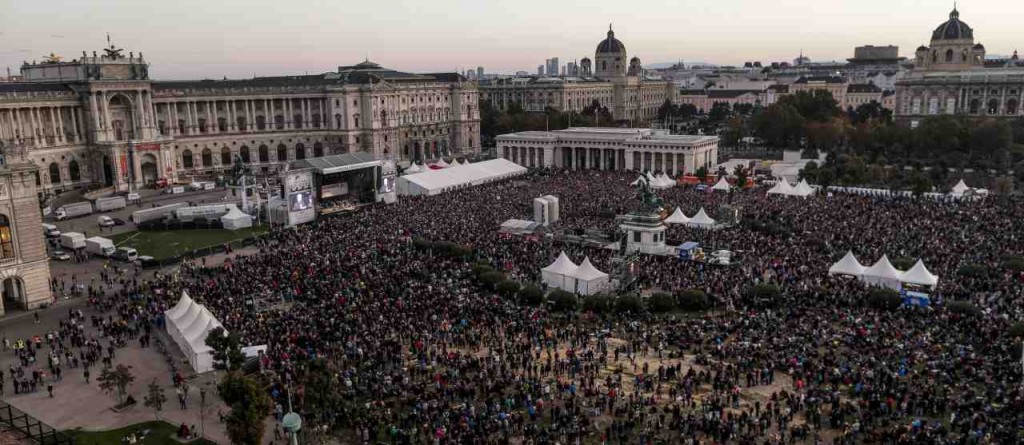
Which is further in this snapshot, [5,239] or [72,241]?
[72,241]

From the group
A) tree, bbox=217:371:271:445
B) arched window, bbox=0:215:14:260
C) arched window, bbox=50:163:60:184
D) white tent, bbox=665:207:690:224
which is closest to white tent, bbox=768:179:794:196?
white tent, bbox=665:207:690:224

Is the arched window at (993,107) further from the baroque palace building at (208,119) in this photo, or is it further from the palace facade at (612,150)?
the baroque palace building at (208,119)

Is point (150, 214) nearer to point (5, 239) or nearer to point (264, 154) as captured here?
point (5, 239)

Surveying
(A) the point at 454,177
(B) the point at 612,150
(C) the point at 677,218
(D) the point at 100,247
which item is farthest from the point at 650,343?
(B) the point at 612,150

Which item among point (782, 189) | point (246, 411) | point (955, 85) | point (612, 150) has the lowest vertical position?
point (782, 189)

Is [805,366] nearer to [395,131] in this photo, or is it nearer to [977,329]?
[977,329]

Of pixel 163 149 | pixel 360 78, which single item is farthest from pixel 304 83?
pixel 163 149
